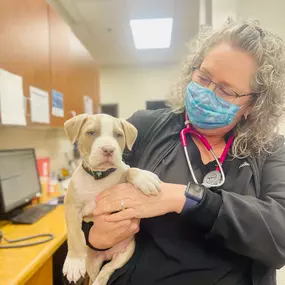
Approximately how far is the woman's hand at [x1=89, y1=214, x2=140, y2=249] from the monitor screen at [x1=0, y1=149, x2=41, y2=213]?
0.87m

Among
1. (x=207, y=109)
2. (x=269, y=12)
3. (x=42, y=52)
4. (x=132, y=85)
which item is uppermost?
(x=132, y=85)

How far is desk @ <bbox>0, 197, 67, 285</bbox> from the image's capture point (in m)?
0.97

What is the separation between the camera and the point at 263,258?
2.30 feet

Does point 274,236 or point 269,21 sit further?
point 269,21

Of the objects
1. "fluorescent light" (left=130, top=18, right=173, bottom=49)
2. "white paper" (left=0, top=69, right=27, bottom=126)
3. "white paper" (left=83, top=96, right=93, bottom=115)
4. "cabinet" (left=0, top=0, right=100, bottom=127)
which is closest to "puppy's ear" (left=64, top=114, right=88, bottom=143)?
"white paper" (left=0, top=69, right=27, bottom=126)

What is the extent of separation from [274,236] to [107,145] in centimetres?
47

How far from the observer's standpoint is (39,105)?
1770 mm

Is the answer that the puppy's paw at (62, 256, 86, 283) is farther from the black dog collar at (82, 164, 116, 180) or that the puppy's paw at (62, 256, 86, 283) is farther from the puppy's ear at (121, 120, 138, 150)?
the puppy's ear at (121, 120, 138, 150)

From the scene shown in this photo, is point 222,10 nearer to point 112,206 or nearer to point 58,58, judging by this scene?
point 58,58

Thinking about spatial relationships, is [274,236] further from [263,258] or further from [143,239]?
[143,239]

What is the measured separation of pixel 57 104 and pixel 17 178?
64cm

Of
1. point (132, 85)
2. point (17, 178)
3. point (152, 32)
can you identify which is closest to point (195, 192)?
point (17, 178)

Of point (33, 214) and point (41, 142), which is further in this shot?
point (41, 142)

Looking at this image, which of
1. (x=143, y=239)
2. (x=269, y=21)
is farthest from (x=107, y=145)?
(x=269, y=21)
